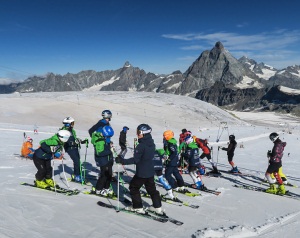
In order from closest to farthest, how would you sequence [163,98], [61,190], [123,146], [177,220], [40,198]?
1. [177,220]
2. [40,198]
3. [61,190]
4. [123,146]
5. [163,98]

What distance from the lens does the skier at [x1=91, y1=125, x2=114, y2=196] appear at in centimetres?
1005

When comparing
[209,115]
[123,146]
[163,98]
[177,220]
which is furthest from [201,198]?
[163,98]

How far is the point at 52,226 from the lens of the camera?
24.3ft

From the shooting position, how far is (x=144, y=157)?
324 inches

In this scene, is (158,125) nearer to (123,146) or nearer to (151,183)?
(123,146)

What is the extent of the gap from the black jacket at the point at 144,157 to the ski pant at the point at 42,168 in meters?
3.62

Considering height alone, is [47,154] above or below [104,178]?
above

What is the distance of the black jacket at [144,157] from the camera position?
8.18m

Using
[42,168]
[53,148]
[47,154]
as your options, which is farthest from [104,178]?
[42,168]

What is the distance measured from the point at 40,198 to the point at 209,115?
5141cm

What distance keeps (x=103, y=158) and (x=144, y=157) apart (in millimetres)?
2343

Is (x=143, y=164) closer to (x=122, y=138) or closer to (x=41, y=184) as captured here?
(x=41, y=184)

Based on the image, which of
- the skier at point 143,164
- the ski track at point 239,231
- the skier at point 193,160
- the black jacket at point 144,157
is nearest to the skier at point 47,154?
the skier at point 143,164

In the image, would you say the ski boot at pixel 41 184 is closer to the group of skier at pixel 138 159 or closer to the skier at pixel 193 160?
the group of skier at pixel 138 159
